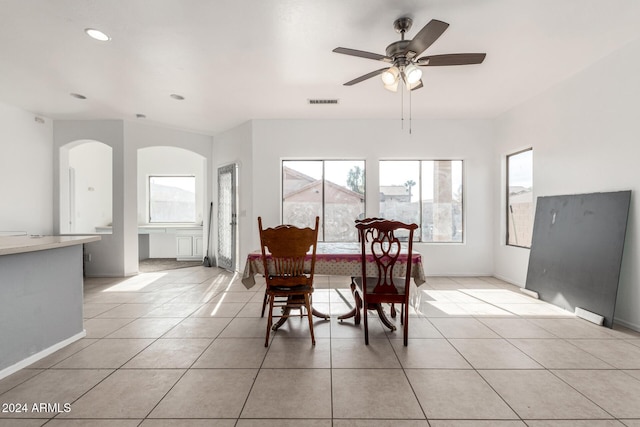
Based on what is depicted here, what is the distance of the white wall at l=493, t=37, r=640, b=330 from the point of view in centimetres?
287

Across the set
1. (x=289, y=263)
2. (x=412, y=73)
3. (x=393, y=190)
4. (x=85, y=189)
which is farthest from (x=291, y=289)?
(x=85, y=189)

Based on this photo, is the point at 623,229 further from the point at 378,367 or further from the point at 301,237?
the point at 301,237

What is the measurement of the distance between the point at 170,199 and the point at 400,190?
567 cm

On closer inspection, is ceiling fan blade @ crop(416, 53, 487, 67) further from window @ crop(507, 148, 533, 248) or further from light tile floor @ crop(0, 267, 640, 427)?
window @ crop(507, 148, 533, 248)

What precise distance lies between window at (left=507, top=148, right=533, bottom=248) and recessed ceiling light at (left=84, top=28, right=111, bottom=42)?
541 cm

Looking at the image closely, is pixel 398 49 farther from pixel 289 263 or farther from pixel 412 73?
pixel 289 263

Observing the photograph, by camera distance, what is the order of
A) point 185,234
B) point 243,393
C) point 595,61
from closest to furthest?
1. point 243,393
2. point 595,61
3. point 185,234

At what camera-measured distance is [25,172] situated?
4.71 m

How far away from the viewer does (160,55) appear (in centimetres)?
305

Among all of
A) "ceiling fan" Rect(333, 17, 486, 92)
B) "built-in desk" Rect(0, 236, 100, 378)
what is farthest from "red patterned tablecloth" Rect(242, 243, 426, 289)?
"ceiling fan" Rect(333, 17, 486, 92)

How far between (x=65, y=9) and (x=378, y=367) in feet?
12.2

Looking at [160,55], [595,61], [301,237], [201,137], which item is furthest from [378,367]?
[201,137]

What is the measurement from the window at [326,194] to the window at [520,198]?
242cm

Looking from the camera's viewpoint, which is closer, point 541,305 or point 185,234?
point 541,305
